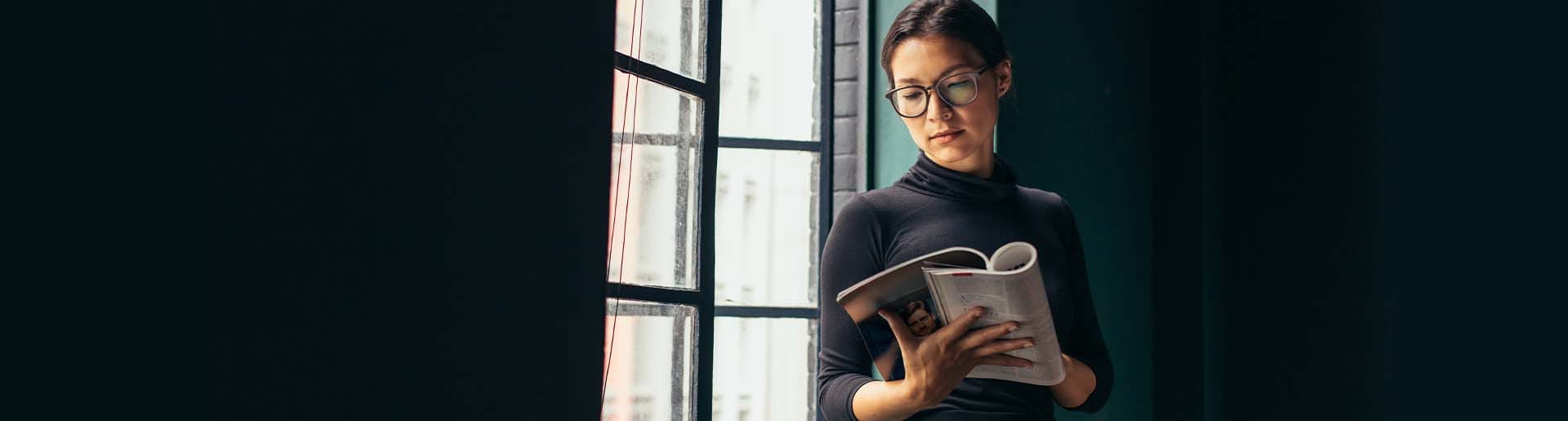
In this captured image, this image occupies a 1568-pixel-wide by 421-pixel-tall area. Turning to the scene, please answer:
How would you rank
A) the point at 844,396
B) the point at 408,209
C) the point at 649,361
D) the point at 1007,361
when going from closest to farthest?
1. the point at 408,209
2. the point at 1007,361
3. the point at 844,396
4. the point at 649,361

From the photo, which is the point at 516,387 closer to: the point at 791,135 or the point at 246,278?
the point at 246,278

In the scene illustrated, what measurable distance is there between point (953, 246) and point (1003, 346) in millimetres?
253

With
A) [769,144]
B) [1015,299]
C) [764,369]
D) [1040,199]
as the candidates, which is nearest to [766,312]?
[764,369]

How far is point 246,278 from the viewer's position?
971 millimetres

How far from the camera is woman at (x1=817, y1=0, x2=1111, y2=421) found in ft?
5.41

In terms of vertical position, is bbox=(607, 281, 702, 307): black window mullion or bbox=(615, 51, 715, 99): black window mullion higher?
bbox=(615, 51, 715, 99): black window mullion

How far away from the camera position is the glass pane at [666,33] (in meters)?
2.07

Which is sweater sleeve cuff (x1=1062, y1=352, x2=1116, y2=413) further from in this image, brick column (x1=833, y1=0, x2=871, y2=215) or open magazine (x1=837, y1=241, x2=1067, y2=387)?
brick column (x1=833, y1=0, x2=871, y2=215)

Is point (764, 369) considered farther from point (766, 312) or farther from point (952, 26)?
point (952, 26)

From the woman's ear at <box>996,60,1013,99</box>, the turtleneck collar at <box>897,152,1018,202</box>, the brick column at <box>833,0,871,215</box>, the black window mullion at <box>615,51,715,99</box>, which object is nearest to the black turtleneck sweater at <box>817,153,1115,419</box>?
the turtleneck collar at <box>897,152,1018,202</box>

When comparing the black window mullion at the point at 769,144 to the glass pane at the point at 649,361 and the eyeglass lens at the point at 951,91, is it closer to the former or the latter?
the glass pane at the point at 649,361

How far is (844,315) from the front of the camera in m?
1.65

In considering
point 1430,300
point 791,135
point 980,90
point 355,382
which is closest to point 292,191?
point 355,382

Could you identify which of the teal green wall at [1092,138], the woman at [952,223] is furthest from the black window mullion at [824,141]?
the woman at [952,223]
